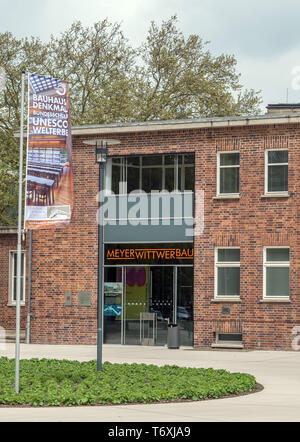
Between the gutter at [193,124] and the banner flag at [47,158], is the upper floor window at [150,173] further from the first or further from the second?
the banner flag at [47,158]

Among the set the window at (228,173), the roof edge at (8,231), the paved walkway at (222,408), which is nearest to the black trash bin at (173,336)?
the window at (228,173)

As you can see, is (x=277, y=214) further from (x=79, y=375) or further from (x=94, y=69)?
(x=94, y=69)

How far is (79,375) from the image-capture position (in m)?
18.7

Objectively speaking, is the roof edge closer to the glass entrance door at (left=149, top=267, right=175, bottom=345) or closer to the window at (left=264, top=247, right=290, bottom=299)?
the glass entrance door at (left=149, top=267, right=175, bottom=345)

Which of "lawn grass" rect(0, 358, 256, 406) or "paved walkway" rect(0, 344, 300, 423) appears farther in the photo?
"lawn grass" rect(0, 358, 256, 406)

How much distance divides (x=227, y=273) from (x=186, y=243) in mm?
1671

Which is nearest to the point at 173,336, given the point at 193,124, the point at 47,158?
the point at 193,124

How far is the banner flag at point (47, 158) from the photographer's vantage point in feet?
55.6

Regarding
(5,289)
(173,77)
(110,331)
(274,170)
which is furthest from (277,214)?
(173,77)

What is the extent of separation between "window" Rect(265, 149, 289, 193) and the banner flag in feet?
42.8

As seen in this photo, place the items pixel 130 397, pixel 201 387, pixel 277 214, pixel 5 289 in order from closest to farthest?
pixel 130 397 < pixel 201 387 < pixel 277 214 < pixel 5 289

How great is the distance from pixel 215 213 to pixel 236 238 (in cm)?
106

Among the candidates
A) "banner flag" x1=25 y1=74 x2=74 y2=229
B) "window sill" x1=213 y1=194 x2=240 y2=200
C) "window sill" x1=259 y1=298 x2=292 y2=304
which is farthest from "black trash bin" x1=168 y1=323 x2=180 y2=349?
"banner flag" x1=25 y1=74 x2=74 y2=229

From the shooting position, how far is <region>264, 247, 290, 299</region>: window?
2934 cm
